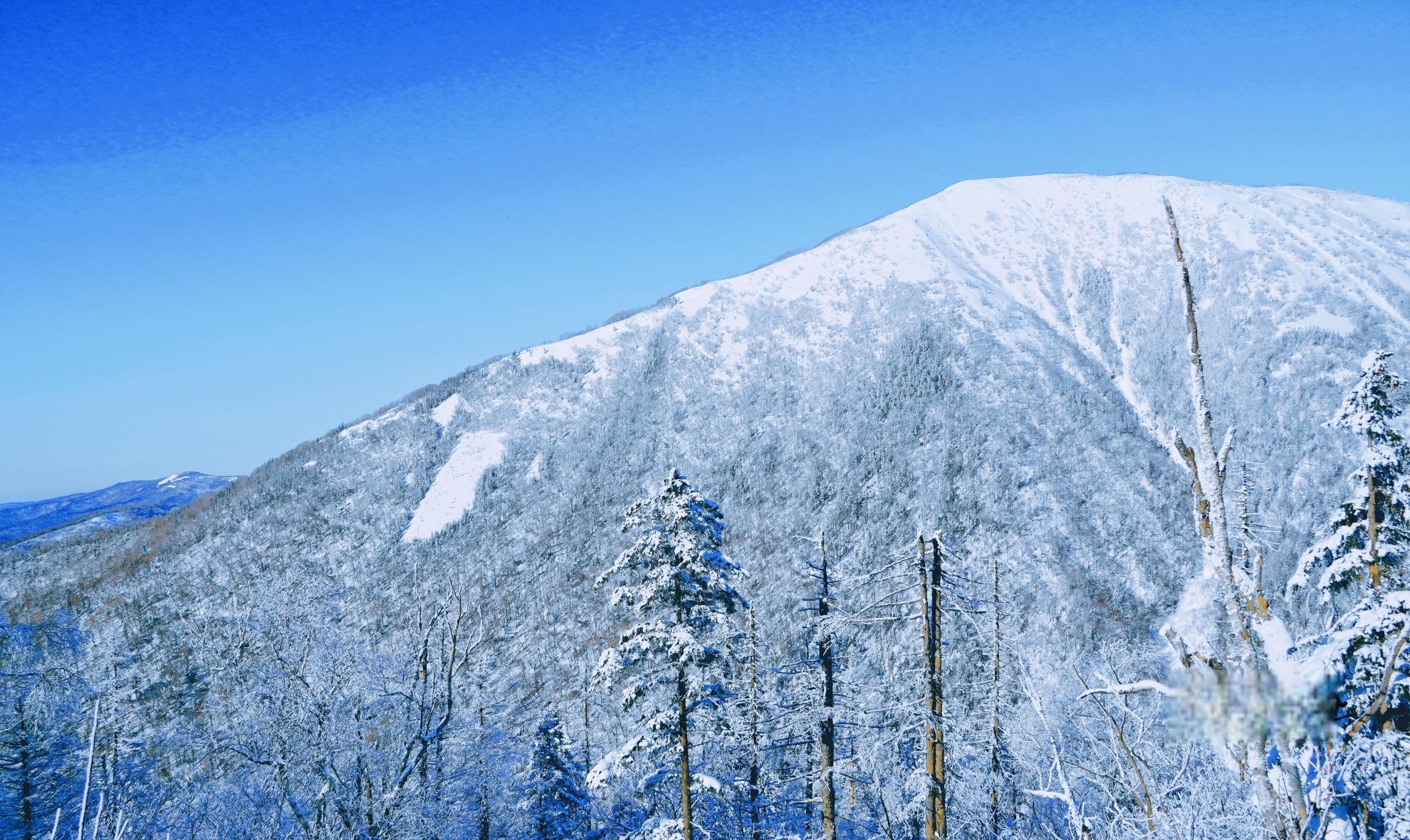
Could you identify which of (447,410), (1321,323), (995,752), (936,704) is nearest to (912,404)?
(1321,323)

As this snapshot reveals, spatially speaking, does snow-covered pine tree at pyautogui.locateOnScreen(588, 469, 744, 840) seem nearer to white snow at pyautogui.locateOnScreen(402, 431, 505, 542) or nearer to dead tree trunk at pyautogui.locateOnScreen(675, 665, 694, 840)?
dead tree trunk at pyautogui.locateOnScreen(675, 665, 694, 840)

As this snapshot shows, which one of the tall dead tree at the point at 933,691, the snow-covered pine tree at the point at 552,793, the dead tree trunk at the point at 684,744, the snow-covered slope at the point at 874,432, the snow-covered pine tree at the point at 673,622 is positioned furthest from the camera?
the snow-covered slope at the point at 874,432

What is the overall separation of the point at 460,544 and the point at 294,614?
7964 centimetres

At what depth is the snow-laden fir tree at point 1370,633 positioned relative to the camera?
13.8ft

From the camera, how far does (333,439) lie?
125938 millimetres

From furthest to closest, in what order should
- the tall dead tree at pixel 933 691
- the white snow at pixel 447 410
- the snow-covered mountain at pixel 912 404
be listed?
1. the white snow at pixel 447 410
2. the snow-covered mountain at pixel 912 404
3. the tall dead tree at pixel 933 691

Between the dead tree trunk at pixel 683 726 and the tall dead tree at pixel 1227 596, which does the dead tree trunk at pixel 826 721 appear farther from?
the tall dead tree at pixel 1227 596

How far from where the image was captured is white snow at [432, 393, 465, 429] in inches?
4852

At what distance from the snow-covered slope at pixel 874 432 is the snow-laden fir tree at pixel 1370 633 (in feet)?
176

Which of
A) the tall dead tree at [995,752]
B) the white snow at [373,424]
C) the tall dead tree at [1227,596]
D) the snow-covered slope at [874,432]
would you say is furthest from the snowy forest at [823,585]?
the white snow at [373,424]

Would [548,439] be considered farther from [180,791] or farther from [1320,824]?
[1320,824]

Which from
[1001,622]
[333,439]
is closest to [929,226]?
[333,439]

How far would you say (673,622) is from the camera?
1464 cm

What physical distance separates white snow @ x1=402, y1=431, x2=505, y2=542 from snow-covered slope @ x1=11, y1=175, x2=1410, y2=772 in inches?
23.1
